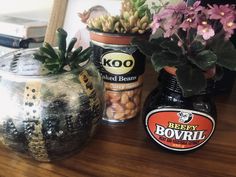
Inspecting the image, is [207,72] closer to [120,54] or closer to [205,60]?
[205,60]

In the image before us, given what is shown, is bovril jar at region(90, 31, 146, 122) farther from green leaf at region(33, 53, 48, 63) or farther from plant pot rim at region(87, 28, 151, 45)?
green leaf at region(33, 53, 48, 63)

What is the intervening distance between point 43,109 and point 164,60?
0.18 m

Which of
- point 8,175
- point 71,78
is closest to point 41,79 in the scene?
point 71,78

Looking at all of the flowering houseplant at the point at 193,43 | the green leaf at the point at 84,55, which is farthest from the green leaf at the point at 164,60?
the green leaf at the point at 84,55

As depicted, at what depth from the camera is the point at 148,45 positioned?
46 cm

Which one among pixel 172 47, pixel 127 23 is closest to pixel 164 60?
pixel 172 47

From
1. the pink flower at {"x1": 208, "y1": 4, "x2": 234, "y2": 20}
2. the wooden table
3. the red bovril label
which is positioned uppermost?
the pink flower at {"x1": 208, "y1": 4, "x2": 234, "y2": 20}

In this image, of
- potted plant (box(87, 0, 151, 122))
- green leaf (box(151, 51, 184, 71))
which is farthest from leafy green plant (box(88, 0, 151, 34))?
green leaf (box(151, 51, 184, 71))

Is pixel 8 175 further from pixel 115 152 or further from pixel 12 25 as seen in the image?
pixel 12 25

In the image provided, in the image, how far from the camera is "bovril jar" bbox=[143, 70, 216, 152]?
0.45m

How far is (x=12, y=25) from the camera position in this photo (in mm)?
905

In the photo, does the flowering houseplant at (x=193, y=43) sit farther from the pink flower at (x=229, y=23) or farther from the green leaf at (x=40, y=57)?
the green leaf at (x=40, y=57)

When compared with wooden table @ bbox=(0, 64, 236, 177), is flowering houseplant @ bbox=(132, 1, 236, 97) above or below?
above

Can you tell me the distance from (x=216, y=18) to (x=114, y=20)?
0.62 feet
